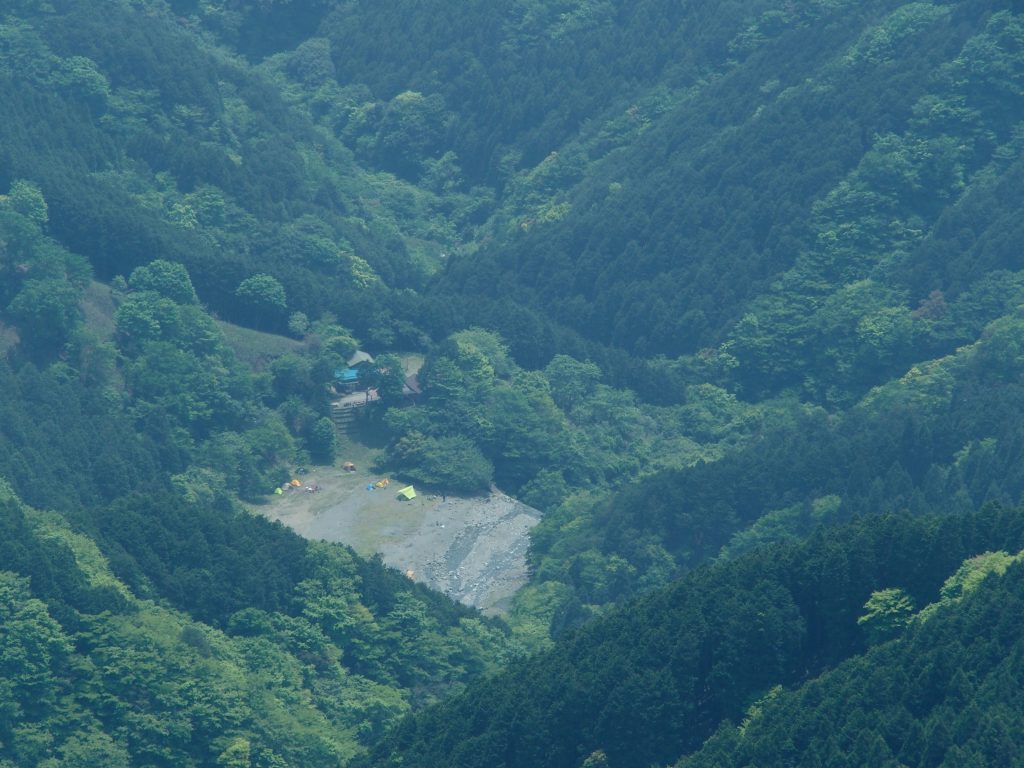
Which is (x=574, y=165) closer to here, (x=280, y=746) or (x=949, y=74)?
(x=949, y=74)

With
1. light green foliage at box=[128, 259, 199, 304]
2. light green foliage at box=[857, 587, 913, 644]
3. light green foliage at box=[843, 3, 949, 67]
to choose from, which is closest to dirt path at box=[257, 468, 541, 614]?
light green foliage at box=[128, 259, 199, 304]

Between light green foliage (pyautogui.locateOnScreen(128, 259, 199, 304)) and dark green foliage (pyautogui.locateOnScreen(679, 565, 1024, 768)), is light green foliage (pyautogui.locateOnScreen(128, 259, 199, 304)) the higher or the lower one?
the lower one

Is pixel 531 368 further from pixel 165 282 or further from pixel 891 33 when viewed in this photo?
pixel 891 33

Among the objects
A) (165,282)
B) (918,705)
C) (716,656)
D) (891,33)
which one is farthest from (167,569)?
(891,33)

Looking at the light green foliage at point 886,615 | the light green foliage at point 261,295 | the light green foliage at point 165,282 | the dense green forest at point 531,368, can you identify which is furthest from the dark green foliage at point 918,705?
the light green foliage at point 261,295

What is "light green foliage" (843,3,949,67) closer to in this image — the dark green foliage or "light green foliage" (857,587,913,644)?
"light green foliage" (857,587,913,644)

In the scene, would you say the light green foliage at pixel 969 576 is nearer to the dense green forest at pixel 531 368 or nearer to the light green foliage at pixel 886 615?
the dense green forest at pixel 531 368
